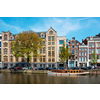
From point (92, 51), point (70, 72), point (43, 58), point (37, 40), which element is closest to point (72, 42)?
point (92, 51)

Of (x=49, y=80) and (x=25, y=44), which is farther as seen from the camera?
(x=25, y=44)

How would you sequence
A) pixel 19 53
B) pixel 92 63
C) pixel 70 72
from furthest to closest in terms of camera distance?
pixel 92 63, pixel 19 53, pixel 70 72

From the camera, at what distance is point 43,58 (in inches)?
1994

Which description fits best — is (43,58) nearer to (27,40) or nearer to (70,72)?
(27,40)

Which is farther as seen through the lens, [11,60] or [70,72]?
[11,60]

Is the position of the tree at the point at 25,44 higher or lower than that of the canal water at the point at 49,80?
higher

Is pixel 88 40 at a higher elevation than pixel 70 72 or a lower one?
higher

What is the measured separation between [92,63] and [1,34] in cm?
3637

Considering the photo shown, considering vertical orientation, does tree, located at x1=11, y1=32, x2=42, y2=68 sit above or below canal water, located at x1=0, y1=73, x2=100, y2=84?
above

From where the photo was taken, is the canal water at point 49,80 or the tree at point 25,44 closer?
the canal water at point 49,80

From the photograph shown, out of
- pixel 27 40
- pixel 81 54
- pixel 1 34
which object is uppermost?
pixel 1 34

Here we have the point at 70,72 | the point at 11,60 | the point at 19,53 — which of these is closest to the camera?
the point at 70,72

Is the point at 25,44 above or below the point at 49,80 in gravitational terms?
above

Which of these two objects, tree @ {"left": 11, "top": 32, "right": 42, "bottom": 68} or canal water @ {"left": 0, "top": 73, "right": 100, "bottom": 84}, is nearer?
canal water @ {"left": 0, "top": 73, "right": 100, "bottom": 84}
